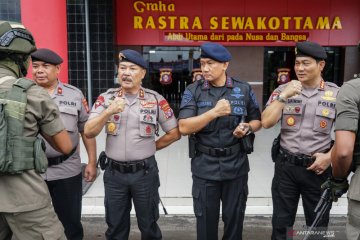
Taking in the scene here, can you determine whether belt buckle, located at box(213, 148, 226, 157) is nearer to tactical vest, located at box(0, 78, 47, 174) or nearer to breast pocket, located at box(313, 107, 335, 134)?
breast pocket, located at box(313, 107, 335, 134)

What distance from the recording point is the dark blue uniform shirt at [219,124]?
2.92 m

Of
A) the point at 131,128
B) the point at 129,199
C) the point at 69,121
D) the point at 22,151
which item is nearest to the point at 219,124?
the point at 131,128

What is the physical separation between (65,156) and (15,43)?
1.19m

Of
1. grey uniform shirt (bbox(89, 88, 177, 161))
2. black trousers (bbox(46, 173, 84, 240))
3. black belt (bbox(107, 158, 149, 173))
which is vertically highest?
grey uniform shirt (bbox(89, 88, 177, 161))

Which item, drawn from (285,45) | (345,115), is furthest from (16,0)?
(345,115)

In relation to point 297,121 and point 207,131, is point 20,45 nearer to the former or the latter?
point 207,131

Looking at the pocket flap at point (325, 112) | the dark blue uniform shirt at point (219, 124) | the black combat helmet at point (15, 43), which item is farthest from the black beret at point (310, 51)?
the black combat helmet at point (15, 43)

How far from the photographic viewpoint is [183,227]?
4.00 metres

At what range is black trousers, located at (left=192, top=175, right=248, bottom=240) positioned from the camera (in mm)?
2967

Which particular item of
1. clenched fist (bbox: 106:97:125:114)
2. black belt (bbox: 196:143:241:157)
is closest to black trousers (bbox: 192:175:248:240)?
black belt (bbox: 196:143:241:157)

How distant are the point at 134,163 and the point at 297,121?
4.13ft

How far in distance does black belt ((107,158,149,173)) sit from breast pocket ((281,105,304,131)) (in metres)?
1.11

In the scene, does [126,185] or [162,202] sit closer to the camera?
Answer: [126,185]

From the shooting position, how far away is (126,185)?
9.57ft
